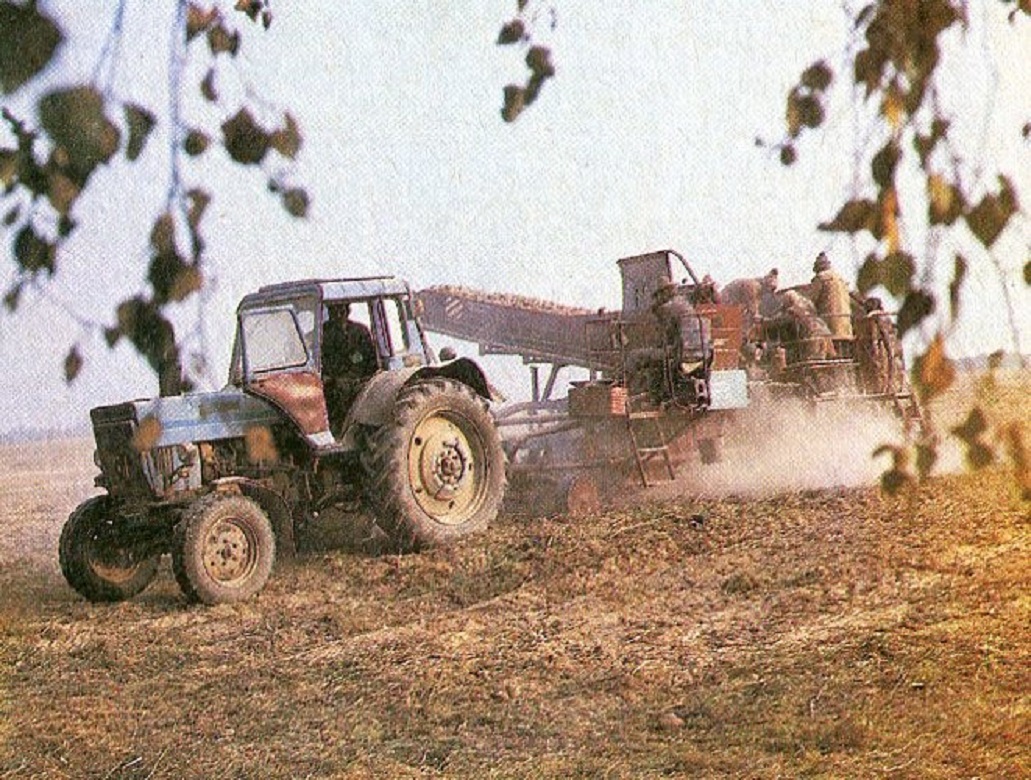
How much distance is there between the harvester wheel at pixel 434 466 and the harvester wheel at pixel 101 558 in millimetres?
1705

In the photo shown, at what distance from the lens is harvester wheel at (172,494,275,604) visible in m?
7.34

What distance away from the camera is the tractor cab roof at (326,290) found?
28.2ft

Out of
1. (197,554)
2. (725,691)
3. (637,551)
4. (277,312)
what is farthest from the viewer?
(277,312)

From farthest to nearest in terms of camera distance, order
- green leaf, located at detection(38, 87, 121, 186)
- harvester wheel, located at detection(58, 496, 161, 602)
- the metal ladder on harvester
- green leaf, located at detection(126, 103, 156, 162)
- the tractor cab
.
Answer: the metal ladder on harvester → the tractor cab → harvester wheel, located at detection(58, 496, 161, 602) → green leaf, located at detection(126, 103, 156, 162) → green leaf, located at detection(38, 87, 121, 186)

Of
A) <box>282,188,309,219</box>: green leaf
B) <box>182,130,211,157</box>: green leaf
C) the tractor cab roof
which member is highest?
the tractor cab roof

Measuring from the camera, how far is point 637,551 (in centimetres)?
791

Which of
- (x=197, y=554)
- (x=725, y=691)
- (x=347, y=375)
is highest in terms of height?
(x=347, y=375)

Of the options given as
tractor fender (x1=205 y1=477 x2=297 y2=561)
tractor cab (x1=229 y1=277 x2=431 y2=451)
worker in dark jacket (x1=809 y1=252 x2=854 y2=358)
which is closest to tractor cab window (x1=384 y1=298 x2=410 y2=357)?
tractor cab (x1=229 y1=277 x2=431 y2=451)

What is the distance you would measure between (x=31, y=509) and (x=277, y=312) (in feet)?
35.3

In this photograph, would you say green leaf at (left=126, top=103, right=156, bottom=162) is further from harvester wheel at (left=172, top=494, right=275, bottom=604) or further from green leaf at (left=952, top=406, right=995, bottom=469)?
harvester wheel at (left=172, top=494, right=275, bottom=604)

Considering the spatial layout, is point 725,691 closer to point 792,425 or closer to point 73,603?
point 73,603

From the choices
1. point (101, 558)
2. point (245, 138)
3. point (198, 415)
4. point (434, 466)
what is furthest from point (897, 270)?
point (101, 558)

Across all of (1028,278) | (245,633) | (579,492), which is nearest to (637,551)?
(579,492)

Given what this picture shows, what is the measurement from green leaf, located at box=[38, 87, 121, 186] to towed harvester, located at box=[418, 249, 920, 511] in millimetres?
7926
